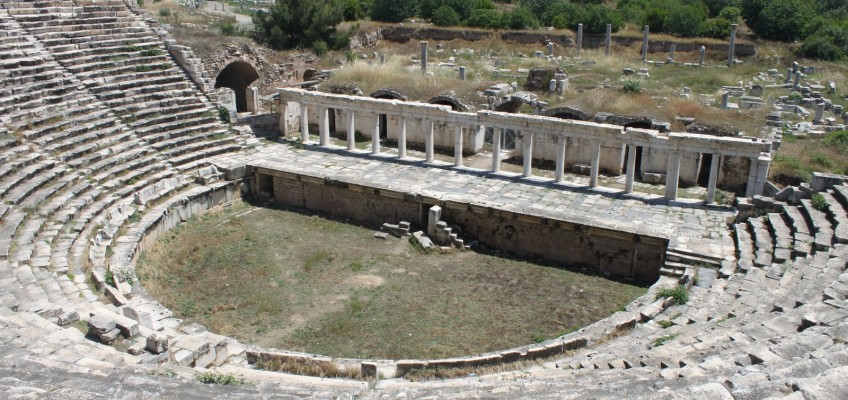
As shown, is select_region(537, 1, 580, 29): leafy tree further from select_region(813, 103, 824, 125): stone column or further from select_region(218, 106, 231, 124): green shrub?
select_region(218, 106, 231, 124): green shrub

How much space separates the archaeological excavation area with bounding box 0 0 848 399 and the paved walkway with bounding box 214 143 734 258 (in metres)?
0.10

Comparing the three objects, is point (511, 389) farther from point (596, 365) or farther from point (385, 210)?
point (385, 210)

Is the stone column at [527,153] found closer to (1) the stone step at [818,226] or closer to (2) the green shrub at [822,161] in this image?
(1) the stone step at [818,226]

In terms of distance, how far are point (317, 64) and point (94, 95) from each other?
11052 mm

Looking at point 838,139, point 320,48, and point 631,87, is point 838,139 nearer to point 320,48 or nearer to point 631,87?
point 631,87

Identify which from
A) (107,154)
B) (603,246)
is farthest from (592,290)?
(107,154)

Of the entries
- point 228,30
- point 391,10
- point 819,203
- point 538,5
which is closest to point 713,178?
point 819,203

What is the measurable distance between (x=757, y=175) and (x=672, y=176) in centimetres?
195

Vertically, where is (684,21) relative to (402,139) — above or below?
above

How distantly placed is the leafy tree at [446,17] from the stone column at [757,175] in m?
27.4

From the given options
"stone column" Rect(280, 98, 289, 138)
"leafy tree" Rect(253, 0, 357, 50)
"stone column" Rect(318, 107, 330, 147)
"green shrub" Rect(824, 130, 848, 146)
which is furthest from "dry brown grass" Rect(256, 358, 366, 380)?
"leafy tree" Rect(253, 0, 357, 50)

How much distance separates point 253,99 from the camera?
27.7m

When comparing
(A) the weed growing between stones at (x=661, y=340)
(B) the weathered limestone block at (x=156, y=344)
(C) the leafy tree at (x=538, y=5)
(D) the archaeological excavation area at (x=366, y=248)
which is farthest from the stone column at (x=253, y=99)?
(C) the leafy tree at (x=538, y=5)

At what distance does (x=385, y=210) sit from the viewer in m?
20.1
